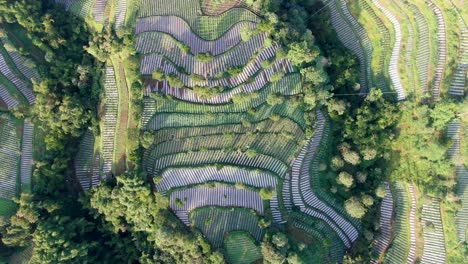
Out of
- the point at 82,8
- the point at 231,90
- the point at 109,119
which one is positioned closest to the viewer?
the point at 231,90

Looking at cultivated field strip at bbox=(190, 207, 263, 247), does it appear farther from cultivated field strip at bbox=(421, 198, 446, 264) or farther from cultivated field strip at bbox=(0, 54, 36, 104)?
cultivated field strip at bbox=(0, 54, 36, 104)

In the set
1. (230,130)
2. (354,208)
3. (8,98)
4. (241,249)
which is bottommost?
(241,249)

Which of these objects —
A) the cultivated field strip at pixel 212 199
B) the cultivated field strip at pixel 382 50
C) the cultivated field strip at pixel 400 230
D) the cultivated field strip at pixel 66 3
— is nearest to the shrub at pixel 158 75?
the cultivated field strip at pixel 212 199

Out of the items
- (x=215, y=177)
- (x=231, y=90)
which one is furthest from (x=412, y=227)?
(x=231, y=90)

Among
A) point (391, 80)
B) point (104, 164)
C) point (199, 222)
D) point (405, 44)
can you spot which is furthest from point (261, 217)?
point (405, 44)

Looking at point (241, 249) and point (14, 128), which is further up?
point (14, 128)

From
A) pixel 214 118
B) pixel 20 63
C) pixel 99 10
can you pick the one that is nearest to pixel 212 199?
pixel 214 118

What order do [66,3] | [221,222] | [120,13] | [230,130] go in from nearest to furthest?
[221,222] < [230,130] < [120,13] < [66,3]

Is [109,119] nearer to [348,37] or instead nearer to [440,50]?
[348,37]

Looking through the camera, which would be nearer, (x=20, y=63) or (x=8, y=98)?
(x=8, y=98)
